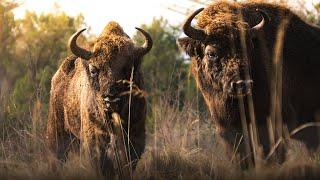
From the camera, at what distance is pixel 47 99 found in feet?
44.0

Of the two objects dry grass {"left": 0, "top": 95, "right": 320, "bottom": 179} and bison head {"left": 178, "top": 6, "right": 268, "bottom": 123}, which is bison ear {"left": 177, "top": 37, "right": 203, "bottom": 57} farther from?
dry grass {"left": 0, "top": 95, "right": 320, "bottom": 179}

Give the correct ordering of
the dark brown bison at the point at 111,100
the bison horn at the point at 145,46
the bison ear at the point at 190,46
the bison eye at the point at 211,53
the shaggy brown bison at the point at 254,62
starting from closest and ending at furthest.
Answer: the shaggy brown bison at the point at 254,62, the bison eye at the point at 211,53, the dark brown bison at the point at 111,100, the bison ear at the point at 190,46, the bison horn at the point at 145,46

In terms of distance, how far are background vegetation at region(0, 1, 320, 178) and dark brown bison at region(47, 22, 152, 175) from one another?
0.94 ft

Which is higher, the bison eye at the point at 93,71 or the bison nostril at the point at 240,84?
the bison eye at the point at 93,71

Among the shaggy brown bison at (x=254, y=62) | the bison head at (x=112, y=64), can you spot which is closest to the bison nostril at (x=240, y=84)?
the shaggy brown bison at (x=254, y=62)

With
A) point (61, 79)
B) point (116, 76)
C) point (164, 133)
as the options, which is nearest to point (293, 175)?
point (116, 76)

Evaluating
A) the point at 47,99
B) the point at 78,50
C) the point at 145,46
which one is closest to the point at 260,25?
the point at 145,46

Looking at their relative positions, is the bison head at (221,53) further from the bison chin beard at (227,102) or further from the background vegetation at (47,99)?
the background vegetation at (47,99)

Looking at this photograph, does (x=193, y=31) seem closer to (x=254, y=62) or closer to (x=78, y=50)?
(x=254, y=62)

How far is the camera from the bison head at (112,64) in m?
7.71

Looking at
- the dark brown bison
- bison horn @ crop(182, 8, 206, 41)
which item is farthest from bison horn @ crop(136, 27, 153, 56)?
bison horn @ crop(182, 8, 206, 41)

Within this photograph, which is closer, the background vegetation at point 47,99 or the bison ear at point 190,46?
the background vegetation at point 47,99

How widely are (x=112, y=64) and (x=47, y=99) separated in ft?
18.9

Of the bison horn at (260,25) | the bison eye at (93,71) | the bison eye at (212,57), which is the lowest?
the bison eye at (93,71)
